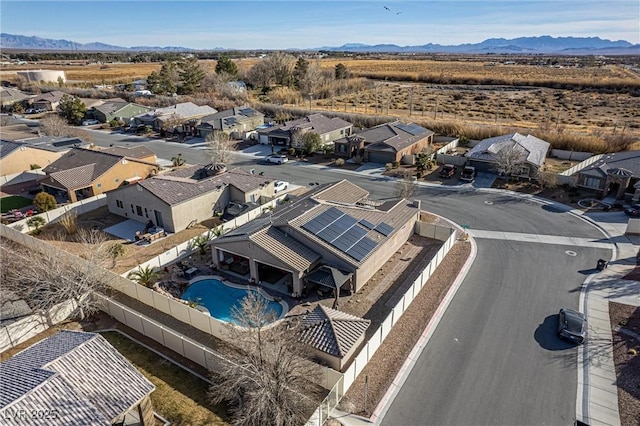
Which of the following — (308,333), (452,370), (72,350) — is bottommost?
(452,370)

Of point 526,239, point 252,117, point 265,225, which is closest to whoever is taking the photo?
point 265,225

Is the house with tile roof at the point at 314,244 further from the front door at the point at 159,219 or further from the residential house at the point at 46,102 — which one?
the residential house at the point at 46,102

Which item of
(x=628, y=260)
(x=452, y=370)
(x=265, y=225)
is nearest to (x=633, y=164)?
(x=628, y=260)

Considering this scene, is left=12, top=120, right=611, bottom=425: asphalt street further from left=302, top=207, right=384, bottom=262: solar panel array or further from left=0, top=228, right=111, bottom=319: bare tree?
left=0, top=228, right=111, bottom=319: bare tree

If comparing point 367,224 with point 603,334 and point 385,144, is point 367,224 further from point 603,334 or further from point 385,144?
point 385,144

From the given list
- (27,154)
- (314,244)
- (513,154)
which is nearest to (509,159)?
(513,154)

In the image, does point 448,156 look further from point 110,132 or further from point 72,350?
point 110,132
